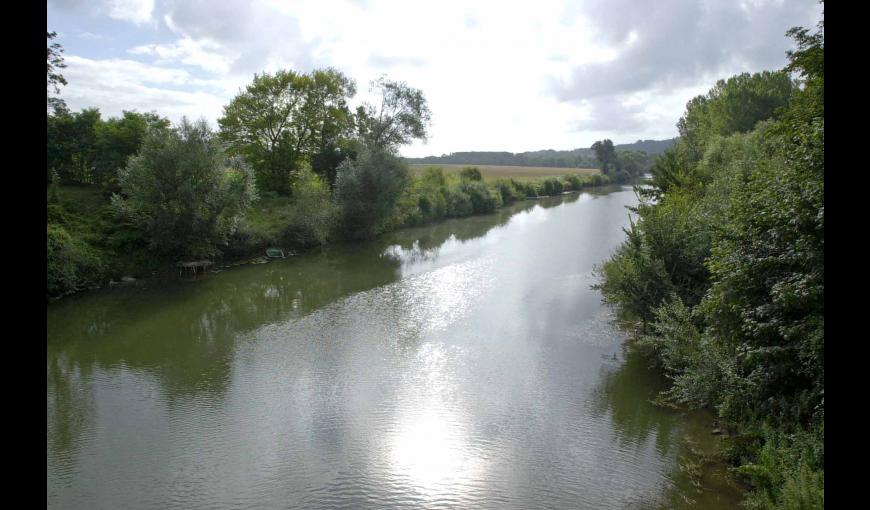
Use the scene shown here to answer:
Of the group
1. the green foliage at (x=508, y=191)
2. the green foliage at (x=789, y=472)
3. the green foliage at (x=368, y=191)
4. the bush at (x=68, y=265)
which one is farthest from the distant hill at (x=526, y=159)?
the green foliage at (x=789, y=472)

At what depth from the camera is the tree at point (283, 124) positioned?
129 ft

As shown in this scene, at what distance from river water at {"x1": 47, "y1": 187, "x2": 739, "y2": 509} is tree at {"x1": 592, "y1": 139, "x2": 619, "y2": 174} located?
8585cm

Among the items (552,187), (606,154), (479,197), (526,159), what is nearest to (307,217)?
(479,197)

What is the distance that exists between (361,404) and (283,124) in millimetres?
32983

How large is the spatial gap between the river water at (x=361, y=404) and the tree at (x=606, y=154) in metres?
85.9

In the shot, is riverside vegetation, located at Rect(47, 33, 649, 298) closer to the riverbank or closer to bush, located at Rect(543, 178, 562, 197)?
the riverbank

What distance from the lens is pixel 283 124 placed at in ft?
133

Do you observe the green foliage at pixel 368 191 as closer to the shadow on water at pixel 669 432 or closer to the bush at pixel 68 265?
the bush at pixel 68 265

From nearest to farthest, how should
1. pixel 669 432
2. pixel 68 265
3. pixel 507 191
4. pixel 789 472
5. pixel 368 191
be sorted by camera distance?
pixel 789 472 < pixel 669 432 < pixel 68 265 < pixel 368 191 < pixel 507 191

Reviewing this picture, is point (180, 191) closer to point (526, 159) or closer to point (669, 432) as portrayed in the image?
point (669, 432)
